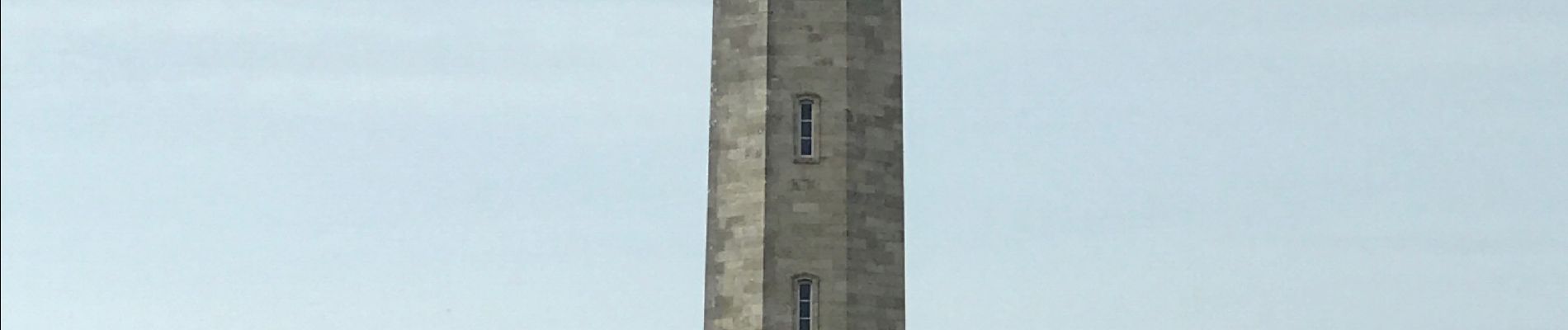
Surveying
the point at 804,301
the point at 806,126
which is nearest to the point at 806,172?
the point at 806,126

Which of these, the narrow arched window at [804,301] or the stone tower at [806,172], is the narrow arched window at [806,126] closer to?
the stone tower at [806,172]

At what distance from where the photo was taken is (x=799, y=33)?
58.9 metres

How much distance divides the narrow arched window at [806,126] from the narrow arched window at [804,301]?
237 cm

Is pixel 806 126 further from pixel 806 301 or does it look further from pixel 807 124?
pixel 806 301

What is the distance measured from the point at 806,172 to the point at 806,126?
35.1 inches

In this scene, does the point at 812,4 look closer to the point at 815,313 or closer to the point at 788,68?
the point at 788,68

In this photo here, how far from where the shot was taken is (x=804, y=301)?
191 feet

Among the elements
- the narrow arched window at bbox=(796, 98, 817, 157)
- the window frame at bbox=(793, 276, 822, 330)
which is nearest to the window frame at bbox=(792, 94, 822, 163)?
the narrow arched window at bbox=(796, 98, 817, 157)

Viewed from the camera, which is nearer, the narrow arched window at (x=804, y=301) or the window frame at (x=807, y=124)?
the narrow arched window at (x=804, y=301)

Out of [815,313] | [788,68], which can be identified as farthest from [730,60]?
[815,313]

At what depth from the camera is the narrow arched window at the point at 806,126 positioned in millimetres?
58719

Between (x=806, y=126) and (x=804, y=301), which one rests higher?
(x=806, y=126)

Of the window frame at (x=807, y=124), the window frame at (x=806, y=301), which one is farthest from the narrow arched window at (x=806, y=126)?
the window frame at (x=806, y=301)

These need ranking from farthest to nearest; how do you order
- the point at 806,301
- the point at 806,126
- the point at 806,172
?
A: the point at 806,126, the point at 806,172, the point at 806,301
